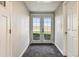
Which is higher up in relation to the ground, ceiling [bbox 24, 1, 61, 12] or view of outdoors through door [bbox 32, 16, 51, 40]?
ceiling [bbox 24, 1, 61, 12]

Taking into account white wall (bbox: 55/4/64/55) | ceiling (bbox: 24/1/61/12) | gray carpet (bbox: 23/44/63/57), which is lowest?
gray carpet (bbox: 23/44/63/57)

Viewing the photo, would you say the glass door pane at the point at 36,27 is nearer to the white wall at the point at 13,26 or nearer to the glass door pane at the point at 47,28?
the glass door pane at the point at 47,28

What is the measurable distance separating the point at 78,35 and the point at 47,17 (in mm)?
4601

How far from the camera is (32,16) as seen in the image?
699 centimetres

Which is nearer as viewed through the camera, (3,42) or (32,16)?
(3,42)

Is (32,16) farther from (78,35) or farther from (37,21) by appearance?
(78,35)

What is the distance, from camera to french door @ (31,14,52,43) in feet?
23.0

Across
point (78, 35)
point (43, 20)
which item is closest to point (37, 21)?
point (43, 20)

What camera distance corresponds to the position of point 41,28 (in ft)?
23.1

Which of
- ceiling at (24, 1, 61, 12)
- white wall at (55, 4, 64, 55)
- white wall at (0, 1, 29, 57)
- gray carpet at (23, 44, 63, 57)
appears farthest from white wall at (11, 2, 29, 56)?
white wall at (55, 4, 64, 55)

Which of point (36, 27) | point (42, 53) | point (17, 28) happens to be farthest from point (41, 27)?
point (17, 28)

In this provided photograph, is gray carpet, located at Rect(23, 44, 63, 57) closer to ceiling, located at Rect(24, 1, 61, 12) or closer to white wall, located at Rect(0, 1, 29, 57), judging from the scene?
white wall, located at Rect(0, 1, 29, 57)

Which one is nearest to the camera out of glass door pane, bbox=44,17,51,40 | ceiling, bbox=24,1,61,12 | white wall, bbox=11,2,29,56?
white wall, bbox=11,2,29,56

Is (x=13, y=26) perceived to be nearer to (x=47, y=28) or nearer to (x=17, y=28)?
(x=17, y=28)
